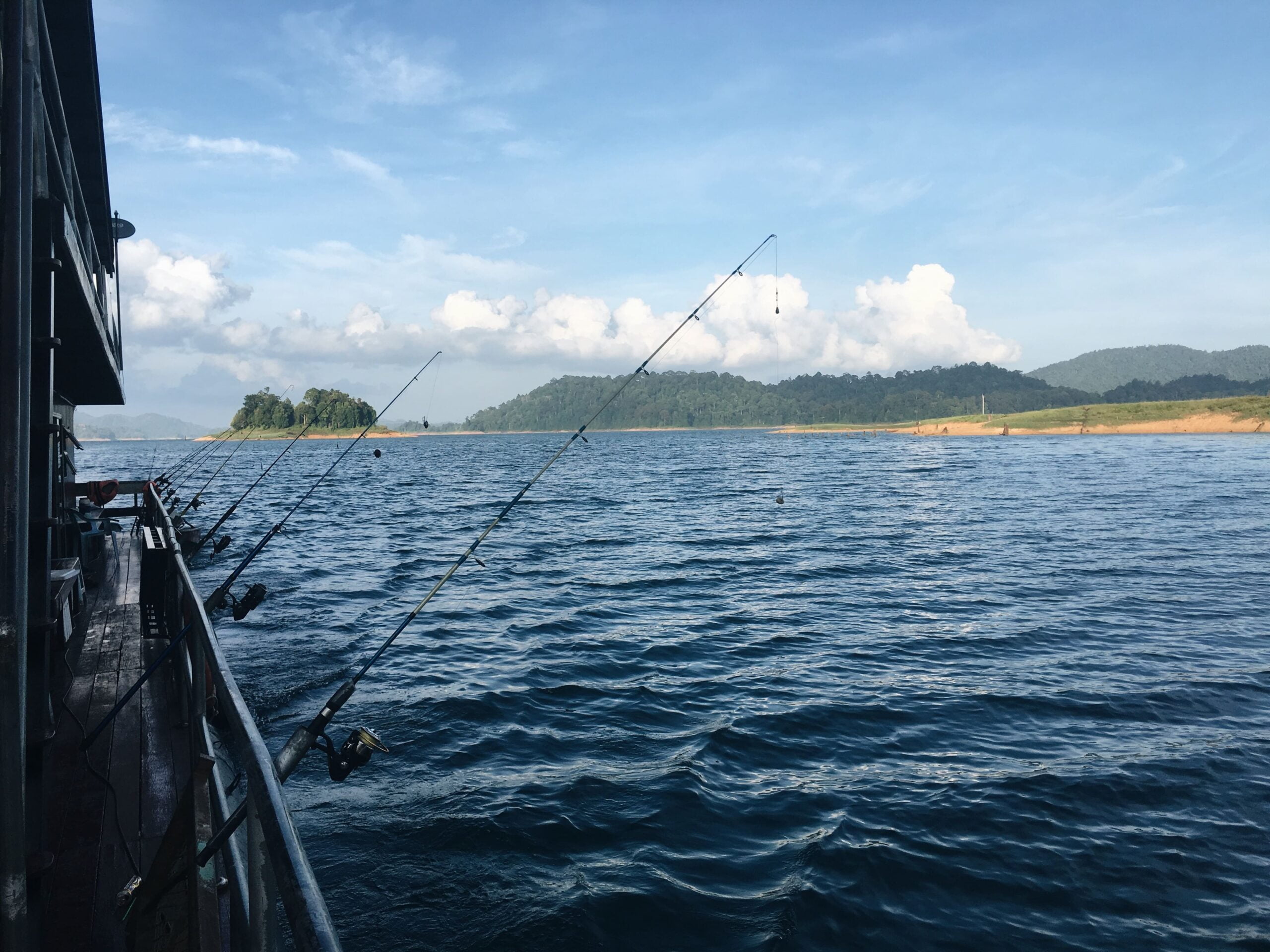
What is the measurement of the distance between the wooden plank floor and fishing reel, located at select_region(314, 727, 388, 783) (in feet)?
3.51

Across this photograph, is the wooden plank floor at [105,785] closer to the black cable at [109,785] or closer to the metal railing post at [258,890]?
the black cable at [109,785]

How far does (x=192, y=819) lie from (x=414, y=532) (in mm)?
23657

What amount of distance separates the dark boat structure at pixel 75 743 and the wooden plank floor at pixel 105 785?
13mm

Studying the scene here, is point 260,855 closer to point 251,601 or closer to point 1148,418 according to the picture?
point 251,601

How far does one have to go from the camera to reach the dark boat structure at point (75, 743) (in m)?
2.67

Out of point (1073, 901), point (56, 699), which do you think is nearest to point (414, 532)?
point (56, 699)

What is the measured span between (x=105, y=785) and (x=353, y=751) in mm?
2378

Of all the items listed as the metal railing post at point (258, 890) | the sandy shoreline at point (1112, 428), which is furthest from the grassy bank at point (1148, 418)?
the metal railing post at point (258, 890)

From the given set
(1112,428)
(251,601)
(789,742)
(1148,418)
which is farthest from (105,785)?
(1112,428)

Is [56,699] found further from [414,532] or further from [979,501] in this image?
[979,501]

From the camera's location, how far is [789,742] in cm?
848

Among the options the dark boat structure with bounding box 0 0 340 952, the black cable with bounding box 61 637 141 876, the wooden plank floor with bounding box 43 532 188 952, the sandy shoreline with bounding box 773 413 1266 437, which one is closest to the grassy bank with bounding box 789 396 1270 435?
the sandy shoreline with bounding box 773 413 1266 437

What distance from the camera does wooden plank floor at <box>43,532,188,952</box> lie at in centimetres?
375

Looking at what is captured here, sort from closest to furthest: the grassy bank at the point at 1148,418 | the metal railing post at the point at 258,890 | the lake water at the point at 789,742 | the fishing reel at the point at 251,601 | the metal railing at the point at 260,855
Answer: the metal railing at the point at 260,855 → the metal railing post at the point at 258,890 → the lake water at the point at 789,742 → the fishing reel at the point at 251,601 → the grassy bank at the point at 1148,418
